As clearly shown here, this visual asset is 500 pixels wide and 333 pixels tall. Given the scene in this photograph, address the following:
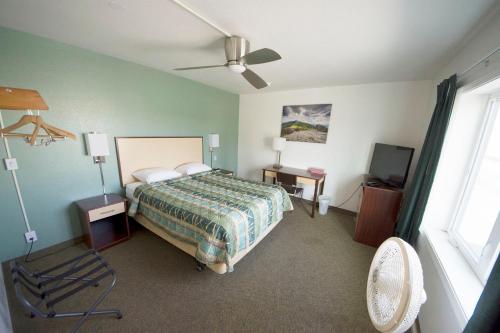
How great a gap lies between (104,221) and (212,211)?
1.81 meters

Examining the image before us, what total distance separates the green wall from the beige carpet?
0.48m

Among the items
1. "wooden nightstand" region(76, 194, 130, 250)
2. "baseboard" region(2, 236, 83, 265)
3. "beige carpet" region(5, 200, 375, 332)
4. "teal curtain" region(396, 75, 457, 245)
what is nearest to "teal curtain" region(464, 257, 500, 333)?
"beige carpet" region(5, 200, 375, 332)

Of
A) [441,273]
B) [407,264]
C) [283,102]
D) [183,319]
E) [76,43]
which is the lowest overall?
[183,319]

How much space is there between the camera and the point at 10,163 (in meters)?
1.74

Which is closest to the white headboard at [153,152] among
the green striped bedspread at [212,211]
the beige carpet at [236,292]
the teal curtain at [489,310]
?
the green striped bedspread at [212,211]

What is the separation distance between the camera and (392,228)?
2.34 m

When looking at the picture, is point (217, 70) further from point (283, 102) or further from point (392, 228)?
point (392, 228)

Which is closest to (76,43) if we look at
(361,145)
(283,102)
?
(283,102)

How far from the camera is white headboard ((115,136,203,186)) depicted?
8.40 ft

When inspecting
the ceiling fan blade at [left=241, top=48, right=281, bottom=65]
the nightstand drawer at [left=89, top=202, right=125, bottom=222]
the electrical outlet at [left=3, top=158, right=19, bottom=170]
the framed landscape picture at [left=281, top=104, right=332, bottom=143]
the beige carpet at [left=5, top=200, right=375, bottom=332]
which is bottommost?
A: the beige carpet at [left=5, top=200, right=375, bottom=332]

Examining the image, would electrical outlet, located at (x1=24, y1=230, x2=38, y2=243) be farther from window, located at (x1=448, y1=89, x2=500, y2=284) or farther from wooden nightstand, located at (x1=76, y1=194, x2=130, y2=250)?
window, located at (x1=448, y1=89, x2=500, y2=284)

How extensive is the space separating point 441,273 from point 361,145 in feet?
7.46

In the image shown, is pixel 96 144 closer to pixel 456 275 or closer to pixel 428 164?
pixel 456 275

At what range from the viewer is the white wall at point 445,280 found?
1.06 m
